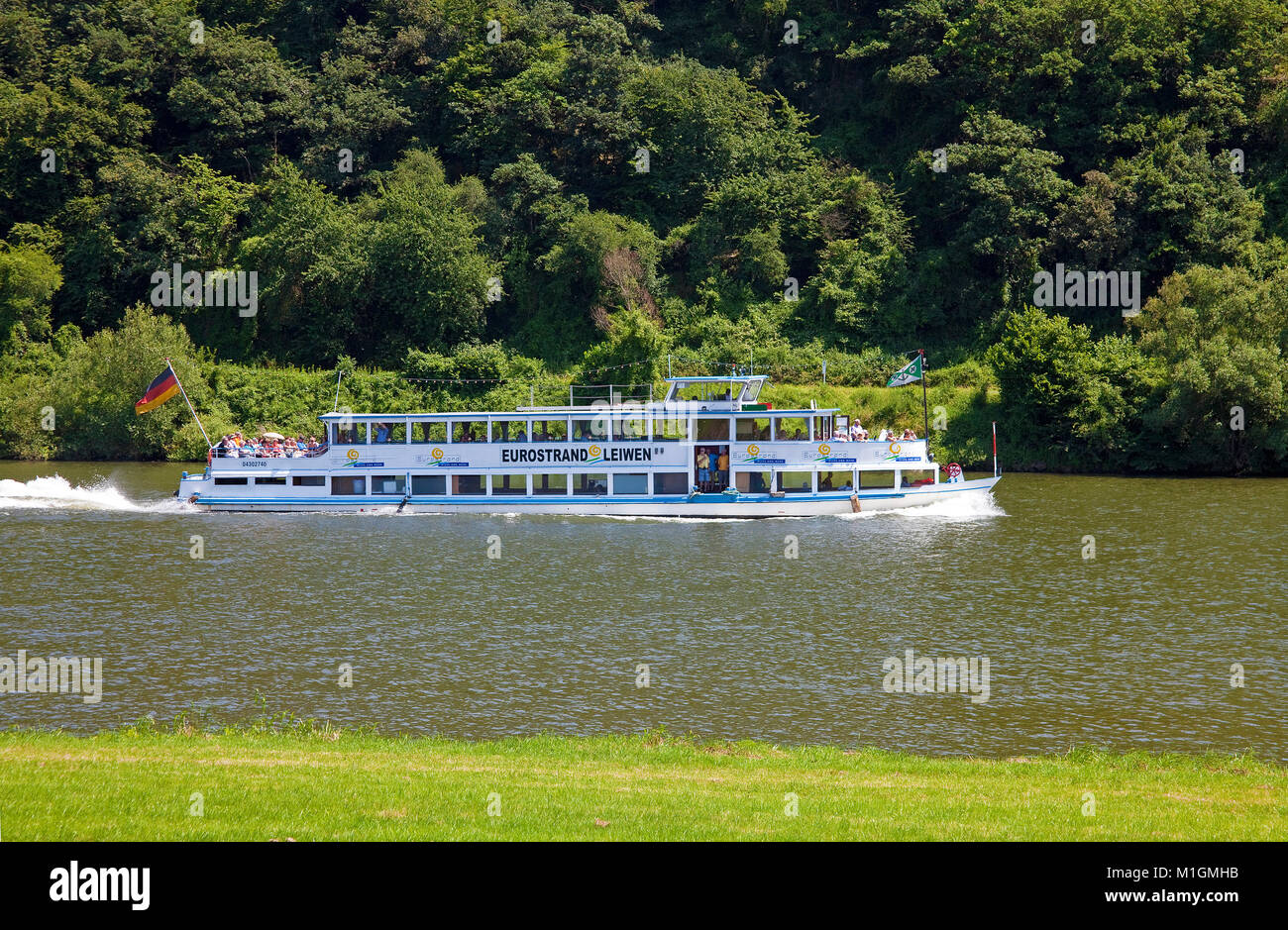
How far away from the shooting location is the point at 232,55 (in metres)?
92.4

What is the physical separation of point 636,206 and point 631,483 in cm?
4110

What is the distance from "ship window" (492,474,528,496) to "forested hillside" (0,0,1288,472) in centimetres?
2155

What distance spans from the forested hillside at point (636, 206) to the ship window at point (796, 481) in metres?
19.3

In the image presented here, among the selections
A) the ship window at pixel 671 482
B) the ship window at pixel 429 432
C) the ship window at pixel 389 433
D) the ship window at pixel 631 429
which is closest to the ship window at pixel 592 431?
the ship window at pixel 631 429

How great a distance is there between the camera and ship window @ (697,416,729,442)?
53875 mm

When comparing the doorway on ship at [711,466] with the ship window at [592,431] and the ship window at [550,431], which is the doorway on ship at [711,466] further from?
the ship window at [550,431]

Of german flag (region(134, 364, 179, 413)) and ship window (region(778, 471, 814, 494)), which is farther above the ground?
german flag (region(134, 364, 179, 413))

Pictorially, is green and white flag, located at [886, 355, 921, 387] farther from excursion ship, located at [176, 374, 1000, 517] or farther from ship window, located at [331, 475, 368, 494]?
ship window, located at [331, 475, 368, 494]

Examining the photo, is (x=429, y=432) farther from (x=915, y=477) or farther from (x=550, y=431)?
(x=915, y=477)

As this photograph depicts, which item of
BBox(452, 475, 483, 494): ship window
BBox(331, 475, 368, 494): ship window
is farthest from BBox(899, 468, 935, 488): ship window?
BBox(331, 475, 368, 494): ship window

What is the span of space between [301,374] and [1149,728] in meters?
68.1

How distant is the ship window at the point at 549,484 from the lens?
5497 centimetres

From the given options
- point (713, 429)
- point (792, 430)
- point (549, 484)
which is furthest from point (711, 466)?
point (792, 430)
